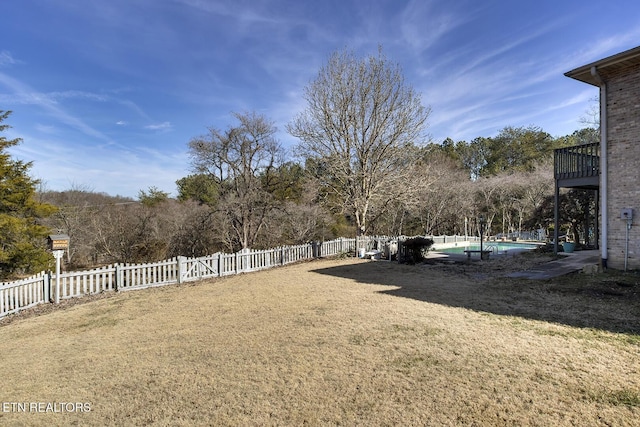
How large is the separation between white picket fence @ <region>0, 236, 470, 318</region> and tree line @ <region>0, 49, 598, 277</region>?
3.15 meters

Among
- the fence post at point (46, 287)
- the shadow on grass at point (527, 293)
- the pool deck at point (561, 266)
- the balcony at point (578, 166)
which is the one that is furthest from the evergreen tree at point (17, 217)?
the balcony at point (578, 166)

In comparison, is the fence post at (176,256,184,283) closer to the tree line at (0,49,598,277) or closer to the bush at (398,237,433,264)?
the tree line at (0,49,598,277)

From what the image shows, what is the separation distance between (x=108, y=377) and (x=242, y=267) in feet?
27.2

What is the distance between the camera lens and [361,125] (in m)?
15.1

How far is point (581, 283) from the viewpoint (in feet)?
25.7

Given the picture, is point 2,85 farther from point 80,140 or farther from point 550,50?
point 550,50

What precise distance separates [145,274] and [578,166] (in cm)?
1536

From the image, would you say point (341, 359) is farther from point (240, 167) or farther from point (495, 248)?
point (240, 167)

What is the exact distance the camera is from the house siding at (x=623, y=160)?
357 inches

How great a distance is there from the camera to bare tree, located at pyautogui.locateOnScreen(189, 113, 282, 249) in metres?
19.4

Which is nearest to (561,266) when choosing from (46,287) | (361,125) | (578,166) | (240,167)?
(578,166)

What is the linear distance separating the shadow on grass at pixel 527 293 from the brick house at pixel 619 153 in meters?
1.13

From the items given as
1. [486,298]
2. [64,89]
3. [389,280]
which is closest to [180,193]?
[64,89]

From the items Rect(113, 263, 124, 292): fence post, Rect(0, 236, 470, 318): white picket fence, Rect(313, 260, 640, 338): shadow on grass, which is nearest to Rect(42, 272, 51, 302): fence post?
Rect(0, 236, 470, 318): white picket fence
